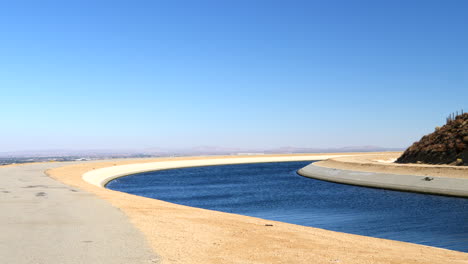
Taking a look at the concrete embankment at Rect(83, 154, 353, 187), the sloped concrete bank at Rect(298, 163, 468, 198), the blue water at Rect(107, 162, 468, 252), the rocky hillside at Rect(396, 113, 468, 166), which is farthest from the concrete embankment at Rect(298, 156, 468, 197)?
the concrete embankment at Rect(83, 154, 353, 187)

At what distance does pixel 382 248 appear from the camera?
17328 millimetres

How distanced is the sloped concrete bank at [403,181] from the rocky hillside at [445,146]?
454 inches

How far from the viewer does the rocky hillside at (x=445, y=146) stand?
6525 cm

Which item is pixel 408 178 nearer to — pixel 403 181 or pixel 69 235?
pixel 403 181

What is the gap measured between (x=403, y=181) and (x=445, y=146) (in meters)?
19.2

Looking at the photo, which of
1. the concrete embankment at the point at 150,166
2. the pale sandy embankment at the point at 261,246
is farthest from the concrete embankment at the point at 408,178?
the concrete embankment at the point at 150,166

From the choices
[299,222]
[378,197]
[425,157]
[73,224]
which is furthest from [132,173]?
[73,224]

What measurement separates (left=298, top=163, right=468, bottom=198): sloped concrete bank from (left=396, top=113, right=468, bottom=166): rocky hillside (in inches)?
454

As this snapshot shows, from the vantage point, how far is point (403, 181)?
55688mm

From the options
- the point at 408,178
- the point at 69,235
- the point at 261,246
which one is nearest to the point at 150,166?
the point at 408,178

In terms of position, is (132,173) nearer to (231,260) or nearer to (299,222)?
(299,222)

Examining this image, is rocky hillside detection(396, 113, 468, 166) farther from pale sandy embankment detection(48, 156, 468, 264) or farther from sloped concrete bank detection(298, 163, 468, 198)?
pale sandy embankment detection(48, 156, 468, 264)

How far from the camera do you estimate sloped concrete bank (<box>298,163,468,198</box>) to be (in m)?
46.8

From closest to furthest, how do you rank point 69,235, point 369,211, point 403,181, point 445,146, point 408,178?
point 69,235 → point 369,211 → point 403,181 → point 408,178 → point 445,146
